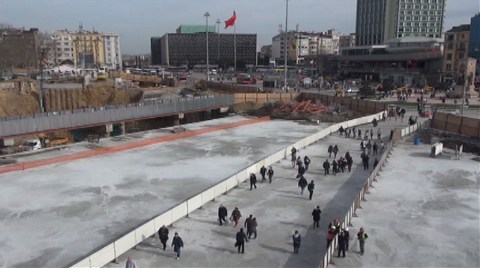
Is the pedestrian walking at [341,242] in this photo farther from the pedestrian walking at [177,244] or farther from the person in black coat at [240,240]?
the pedestrian walking at [177,244]

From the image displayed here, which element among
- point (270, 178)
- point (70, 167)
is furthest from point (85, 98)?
point (270, 178)

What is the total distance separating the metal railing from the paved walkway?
64.5 ft

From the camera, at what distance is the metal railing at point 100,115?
106 feet

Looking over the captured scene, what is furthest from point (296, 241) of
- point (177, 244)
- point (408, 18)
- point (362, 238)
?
point (408, 18)

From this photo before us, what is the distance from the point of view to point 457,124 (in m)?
34.7

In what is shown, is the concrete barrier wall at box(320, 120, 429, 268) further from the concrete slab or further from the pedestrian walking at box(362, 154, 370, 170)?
the concrete slab

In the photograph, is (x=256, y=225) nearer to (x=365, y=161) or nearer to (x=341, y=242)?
(x=341, y=242)

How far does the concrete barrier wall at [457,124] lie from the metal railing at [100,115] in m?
25.0

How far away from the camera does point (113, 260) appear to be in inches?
565

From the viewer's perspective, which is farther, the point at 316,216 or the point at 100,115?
the point at 100,115

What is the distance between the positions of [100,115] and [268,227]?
85.0ft

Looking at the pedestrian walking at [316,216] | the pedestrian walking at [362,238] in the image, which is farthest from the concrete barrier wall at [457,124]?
the pedestrian walking at [362,238]

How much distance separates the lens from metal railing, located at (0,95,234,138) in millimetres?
32438

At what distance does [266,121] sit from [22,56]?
83.8 metres
